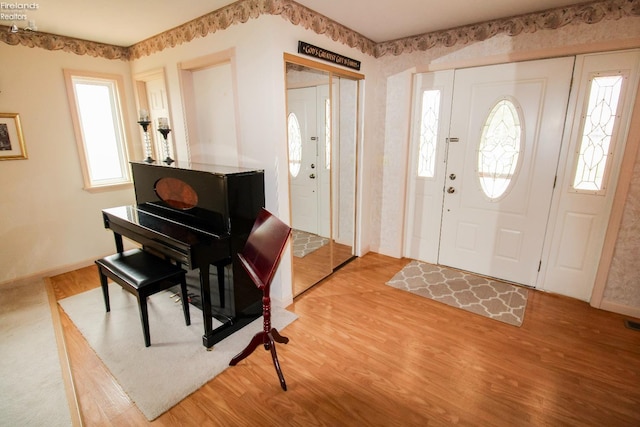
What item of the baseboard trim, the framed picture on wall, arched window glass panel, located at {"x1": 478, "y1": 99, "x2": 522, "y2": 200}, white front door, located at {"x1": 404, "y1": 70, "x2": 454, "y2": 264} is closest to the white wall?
the framed picture on wall

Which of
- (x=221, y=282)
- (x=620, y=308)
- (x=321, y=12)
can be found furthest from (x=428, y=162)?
(x=221, y=282)

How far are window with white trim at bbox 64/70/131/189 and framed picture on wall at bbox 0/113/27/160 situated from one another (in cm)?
46

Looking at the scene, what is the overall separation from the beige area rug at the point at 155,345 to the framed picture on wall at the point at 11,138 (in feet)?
4.96

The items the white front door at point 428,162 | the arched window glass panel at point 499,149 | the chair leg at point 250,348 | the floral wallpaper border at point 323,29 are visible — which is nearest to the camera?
the chair leg at point 250,348

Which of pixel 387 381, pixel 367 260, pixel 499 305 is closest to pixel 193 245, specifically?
pixel 387 381

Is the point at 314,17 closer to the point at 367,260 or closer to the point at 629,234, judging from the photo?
the point at 367,260

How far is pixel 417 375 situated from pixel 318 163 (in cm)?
207

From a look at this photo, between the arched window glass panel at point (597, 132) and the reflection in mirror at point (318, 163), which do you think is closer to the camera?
the arched window glass panel at point (597, 132)

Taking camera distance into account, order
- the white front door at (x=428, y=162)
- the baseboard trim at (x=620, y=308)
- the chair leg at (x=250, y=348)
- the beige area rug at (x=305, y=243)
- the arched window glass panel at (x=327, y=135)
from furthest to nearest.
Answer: the beige area rug at (x=305, y=243), the white front door at (x=428, y=162), the arched window glass panel at (x=327, y=135), the baseboard trim at (x=620, y=308), the chair leg at (x=250, y=348)

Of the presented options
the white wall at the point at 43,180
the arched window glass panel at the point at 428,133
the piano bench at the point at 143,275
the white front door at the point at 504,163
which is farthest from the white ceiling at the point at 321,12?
the piano bench at the point at 143,275

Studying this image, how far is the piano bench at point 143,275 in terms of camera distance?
82.1 inches

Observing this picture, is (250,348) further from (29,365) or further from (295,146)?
(295,146)

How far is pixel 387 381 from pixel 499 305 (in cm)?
145

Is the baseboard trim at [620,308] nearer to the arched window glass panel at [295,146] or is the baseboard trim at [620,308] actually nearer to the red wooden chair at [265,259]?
the red wooden chair at [265,259]
